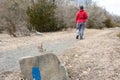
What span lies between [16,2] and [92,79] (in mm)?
31297

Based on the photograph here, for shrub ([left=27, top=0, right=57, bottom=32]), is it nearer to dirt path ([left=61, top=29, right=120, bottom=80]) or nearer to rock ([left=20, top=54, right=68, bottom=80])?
dirt path ([left=61, top=29, right=120, bottom=80])

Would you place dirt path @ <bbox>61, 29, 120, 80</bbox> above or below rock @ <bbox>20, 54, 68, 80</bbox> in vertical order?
below

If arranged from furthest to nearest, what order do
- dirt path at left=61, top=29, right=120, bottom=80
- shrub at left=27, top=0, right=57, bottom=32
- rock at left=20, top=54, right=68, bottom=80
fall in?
1. shrub at left=27, top=0, right=57, bottom=32
2. dirt path at left=61, top=29, right=120, bottom=80
3. rock at left=20, top=54, right=68, bottom=80

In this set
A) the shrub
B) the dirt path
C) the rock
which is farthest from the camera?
the shrub

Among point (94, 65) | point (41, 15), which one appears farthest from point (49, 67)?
point (41, 15)

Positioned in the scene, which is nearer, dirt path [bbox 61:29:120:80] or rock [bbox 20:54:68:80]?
rock [bbox 20:54:68:80]

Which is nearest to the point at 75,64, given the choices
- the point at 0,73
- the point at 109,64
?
the point at 109,64

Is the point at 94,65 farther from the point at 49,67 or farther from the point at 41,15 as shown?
the point at 41,15

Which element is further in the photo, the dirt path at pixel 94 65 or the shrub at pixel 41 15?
the shrub at pixel 41 15

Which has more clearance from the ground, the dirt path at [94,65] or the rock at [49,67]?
the rock at [49,67]

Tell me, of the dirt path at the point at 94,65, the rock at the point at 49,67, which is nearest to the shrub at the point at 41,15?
the dirt path at the point at 94,65

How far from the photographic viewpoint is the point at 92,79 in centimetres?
785

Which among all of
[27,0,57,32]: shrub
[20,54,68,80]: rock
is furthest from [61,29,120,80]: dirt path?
[27,0,57,32]: shrub

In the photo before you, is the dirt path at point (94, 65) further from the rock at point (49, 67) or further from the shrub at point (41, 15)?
the shrub at point (41, 15)
